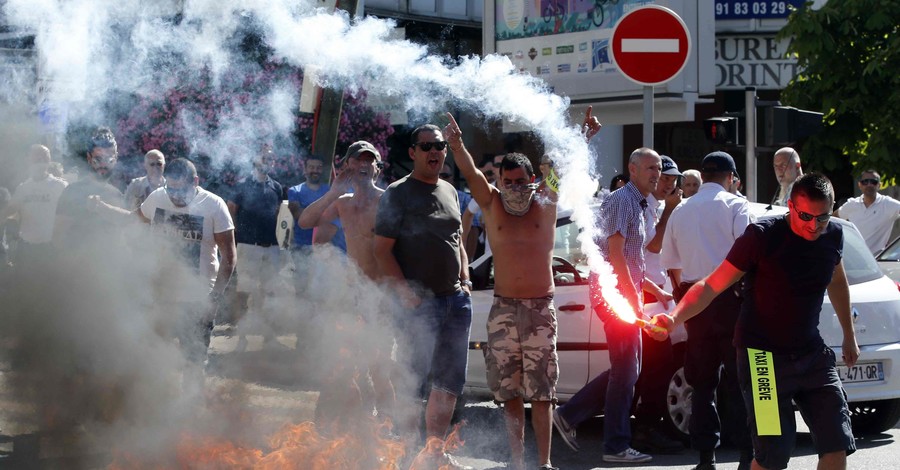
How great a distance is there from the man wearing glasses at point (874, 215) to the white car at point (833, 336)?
4.11 metres

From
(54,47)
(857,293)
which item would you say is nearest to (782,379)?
(857,293)

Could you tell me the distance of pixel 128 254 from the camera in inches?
260

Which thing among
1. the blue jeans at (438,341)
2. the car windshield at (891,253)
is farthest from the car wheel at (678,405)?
the car windshield at (891,253)

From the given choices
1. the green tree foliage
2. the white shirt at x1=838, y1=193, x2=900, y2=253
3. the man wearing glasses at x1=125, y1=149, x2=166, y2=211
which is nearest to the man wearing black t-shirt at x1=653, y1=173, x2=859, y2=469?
the man wearing glasses at x1=125, y1=149, x2=166, y2=211

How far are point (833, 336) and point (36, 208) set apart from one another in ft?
15.7

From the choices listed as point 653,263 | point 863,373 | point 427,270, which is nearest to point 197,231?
point 427,270

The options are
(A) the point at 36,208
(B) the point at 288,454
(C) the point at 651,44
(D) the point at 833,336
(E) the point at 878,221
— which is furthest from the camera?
(E) the point at 878,221

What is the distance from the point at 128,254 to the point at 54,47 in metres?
1.18

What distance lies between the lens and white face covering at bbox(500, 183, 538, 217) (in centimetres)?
662

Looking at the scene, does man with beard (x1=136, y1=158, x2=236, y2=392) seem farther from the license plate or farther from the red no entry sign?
the license plate

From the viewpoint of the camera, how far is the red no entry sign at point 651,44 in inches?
336

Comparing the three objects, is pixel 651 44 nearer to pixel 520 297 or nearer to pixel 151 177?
pixel 520 297

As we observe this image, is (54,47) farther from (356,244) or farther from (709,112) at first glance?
(709,112)

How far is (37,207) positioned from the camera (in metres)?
6.58
